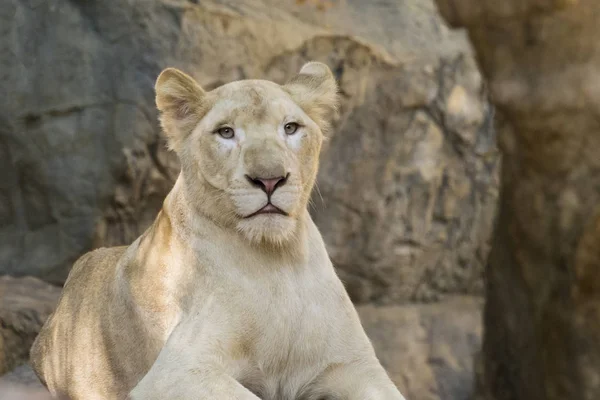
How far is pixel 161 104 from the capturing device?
176 inches

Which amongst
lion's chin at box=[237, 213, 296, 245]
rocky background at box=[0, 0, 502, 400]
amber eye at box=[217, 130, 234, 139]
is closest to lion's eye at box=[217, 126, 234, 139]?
amber eye at box=[217, 130, 234, 139]

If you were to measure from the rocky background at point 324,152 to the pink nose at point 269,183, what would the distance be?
2.62 metres

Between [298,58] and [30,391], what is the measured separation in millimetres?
3109

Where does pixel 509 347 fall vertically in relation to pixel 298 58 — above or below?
below

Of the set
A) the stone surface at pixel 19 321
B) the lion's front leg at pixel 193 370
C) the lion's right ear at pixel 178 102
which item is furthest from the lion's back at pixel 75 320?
the lion's front leg at pixel 193 370

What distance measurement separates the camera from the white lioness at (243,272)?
403cm

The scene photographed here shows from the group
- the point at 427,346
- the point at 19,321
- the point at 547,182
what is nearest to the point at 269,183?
the point at 547,182

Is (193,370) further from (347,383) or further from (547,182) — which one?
(547,182)

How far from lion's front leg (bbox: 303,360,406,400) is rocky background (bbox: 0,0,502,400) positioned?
2377mm

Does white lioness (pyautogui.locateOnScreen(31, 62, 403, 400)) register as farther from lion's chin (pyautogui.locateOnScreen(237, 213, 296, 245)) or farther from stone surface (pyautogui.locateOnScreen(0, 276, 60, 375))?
stone surface (pyautogui.locateOnScreen(0, 276, 60, 375))

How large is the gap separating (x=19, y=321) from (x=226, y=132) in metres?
2.78

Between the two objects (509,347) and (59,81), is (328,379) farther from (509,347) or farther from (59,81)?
(59,81)

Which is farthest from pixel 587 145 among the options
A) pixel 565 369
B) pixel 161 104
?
pixel 161 104

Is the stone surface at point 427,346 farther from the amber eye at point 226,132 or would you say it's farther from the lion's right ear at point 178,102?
the amber eye at point 226,132
